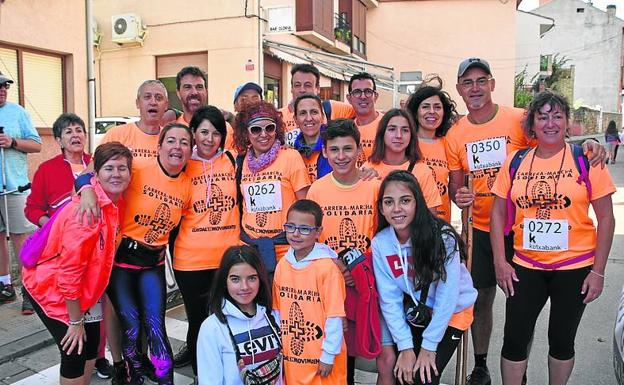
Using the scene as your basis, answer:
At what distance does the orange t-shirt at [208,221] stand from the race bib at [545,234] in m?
1.91

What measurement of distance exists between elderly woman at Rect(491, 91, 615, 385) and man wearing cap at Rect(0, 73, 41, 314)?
465cm

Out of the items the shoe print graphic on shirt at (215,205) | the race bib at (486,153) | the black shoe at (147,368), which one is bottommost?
the black shoe at (147,368)

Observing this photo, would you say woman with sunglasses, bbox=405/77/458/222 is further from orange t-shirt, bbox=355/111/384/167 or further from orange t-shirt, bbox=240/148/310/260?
orange t-shirt, bbox=240/148/310/260

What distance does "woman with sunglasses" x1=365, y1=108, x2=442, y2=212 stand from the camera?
3.42 meters

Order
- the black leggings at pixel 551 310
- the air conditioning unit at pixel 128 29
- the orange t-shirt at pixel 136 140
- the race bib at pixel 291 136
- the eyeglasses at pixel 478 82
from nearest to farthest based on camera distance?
the black leggings at pixel 551 310 < the eyeglasses at pixel 478 82 < the orange t-shirt at pixel 136 140 < the race bib at pixel 291 136 < the air conditioning unit at pixel 128 29

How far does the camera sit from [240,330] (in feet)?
10.1

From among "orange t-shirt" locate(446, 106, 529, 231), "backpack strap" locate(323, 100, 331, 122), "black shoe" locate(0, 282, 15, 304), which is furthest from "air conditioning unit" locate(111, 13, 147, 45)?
"orange t-shirt" locate(446, 106, 529, 231)

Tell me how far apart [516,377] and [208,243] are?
2218mm

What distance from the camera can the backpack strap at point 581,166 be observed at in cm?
314

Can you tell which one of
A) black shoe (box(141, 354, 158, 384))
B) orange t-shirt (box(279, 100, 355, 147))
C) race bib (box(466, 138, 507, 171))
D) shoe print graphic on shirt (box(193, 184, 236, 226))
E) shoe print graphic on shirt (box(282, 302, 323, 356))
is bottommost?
black shoe (box(141, 354, 158, 384))

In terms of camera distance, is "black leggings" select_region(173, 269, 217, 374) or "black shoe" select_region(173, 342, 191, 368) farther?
"black shoe" select_region(173, 342, 191, 368)

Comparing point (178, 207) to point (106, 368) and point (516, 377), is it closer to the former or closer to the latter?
point (106, 368)

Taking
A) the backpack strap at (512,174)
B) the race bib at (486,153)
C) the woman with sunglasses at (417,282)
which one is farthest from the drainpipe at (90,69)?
the backpack strap at (512,174)

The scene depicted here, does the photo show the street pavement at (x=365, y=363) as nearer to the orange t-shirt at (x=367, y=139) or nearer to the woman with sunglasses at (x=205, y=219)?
the woman with sunglasses at (x=205, y=219)
